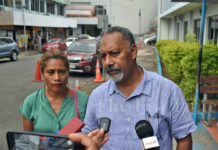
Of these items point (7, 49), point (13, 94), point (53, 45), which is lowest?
point (13, 94)

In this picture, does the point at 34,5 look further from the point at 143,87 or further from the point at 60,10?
the point at 143,87

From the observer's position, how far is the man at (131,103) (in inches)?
71.6

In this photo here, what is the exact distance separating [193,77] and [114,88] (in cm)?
424

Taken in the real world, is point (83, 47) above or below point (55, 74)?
above

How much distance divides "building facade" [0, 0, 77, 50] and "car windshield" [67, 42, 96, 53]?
45.4 feet

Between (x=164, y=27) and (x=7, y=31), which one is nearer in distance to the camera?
(x=164, y=27)

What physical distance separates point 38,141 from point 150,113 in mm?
892

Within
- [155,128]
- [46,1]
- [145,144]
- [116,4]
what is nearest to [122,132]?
[155,128]

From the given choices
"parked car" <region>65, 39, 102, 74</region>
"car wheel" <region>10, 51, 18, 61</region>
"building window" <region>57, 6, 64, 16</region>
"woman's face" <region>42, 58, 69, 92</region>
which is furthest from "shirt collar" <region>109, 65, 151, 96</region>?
"building window" <region>57, 6, 64, 16</region>

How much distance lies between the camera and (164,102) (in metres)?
1.82

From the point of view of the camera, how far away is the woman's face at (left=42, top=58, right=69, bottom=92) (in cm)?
241

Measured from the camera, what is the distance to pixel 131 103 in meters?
1.87

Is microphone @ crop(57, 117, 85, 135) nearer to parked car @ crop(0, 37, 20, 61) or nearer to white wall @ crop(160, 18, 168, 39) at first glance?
parked car @ crop(0, 37, 20, 61)

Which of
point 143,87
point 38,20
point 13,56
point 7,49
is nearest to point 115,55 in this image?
point 143,87
